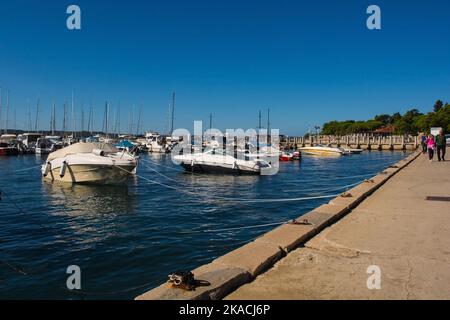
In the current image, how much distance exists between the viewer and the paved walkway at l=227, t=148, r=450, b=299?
180 inches

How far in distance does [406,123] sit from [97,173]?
10254 cm

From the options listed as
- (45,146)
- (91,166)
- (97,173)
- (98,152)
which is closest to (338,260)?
(97,173)

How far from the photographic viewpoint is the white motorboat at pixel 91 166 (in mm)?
23562

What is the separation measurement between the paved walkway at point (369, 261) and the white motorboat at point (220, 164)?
74.9 ft

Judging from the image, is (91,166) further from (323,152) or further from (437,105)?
(437,105)

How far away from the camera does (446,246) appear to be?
6391 mm

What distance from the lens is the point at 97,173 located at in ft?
78.0

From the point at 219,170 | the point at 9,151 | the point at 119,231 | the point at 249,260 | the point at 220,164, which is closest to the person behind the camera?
the point at 249,260

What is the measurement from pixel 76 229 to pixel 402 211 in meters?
9.61

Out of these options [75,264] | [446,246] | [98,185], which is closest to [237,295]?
[446,246]

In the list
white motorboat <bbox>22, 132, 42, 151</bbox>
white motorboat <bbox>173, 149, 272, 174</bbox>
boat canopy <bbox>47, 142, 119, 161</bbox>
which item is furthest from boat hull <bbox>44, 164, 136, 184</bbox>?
white motorboat <bbox>22, 132, 42, 151</bbox>

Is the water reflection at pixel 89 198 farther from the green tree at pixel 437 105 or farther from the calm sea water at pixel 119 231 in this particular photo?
the green tree at pixel 437 105

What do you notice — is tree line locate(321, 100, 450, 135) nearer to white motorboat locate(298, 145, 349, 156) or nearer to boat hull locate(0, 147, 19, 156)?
white motorboat locate(298, 145, 349, 156)

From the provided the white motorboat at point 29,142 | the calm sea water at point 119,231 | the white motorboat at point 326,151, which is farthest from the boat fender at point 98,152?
the white motorboat at point 326,151
